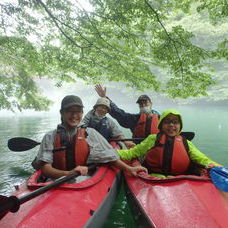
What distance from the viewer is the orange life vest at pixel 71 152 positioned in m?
2.79

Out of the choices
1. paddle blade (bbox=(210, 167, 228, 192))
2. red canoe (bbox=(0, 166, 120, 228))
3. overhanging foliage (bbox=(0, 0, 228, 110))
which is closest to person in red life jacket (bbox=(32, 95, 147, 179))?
red canoe (bbox=(0, 166, 120, 228))

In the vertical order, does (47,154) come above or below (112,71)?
below

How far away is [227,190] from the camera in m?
2.27

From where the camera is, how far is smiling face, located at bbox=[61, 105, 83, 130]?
277 cm

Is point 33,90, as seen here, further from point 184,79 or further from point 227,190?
point 227,190

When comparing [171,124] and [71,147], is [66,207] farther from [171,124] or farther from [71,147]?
[171,124]

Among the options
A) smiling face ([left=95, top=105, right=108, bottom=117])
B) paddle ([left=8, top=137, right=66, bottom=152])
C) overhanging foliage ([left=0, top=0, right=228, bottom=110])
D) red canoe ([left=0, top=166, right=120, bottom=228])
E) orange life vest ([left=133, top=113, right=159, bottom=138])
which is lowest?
red canoe ([left=0, top=166, right=120, bottom=228])

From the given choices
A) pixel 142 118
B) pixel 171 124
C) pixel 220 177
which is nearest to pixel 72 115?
pixel 171 124

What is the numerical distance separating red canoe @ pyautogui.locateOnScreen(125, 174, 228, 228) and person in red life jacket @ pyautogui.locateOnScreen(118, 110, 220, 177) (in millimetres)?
442

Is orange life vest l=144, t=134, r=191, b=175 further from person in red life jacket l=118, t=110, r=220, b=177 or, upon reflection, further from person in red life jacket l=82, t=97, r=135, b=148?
person in red life jacket l=82, t=97, r=135, b=148

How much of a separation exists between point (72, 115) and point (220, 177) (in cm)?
185

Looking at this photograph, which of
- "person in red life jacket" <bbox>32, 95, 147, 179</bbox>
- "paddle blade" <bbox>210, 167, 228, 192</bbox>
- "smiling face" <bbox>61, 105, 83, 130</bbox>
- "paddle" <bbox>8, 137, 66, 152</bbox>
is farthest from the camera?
"paddle" <bbox>8, 137, 66, 152</bbox>

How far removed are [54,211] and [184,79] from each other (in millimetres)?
4597

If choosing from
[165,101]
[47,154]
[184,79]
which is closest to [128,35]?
[184,79]
